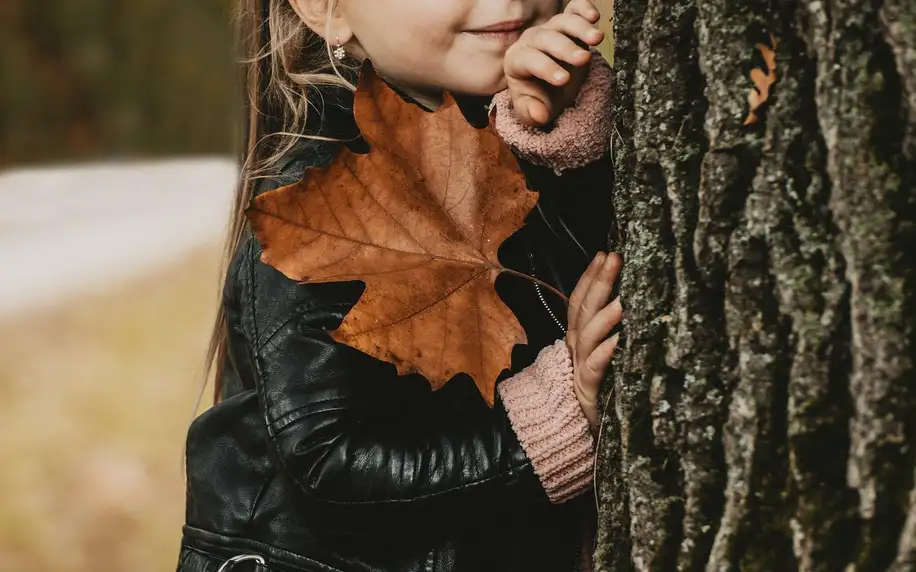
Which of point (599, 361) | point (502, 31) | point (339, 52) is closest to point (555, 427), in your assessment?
point (599, 361)

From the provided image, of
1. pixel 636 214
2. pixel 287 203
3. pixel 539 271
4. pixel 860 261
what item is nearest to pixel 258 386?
pixel 287 203

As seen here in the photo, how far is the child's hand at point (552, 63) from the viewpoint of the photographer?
4.20 feet

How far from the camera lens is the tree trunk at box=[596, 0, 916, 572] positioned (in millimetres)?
882

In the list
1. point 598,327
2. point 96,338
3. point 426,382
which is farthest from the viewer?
point 96,338

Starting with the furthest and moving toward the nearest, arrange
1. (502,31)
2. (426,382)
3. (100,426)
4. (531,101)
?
(100,426) → (502,31) → (426,382) → (531,101)

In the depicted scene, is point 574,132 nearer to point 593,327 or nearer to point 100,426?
point 593,327

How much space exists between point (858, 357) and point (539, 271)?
2.14 ft

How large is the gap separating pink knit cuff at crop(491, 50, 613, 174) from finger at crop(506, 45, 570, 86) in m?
0.07

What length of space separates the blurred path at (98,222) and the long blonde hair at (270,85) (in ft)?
7.84

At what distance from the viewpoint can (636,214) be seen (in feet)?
3.64

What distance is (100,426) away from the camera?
3.81 m

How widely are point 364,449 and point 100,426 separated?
276 centimetres

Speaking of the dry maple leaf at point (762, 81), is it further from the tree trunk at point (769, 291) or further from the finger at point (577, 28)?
the finger at point (577, 28)

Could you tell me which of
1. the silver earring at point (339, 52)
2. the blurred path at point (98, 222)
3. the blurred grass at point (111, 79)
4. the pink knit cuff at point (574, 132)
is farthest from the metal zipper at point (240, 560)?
the blurred grass at point (111, 79)
